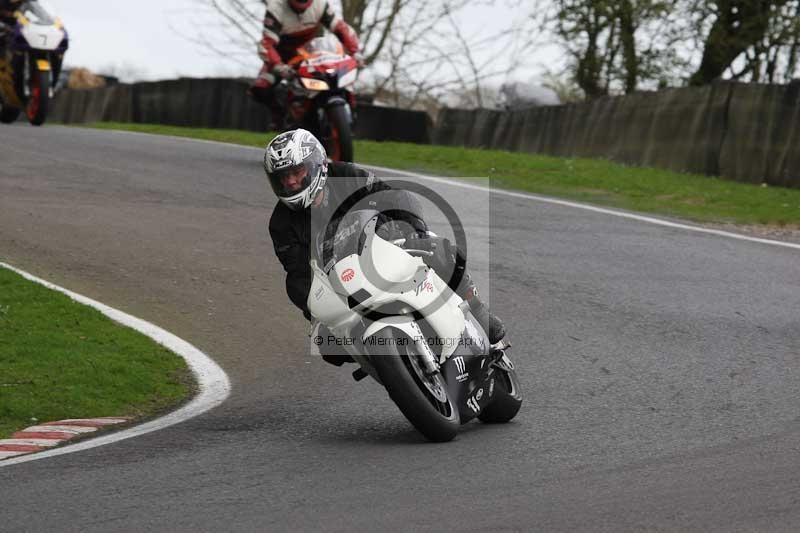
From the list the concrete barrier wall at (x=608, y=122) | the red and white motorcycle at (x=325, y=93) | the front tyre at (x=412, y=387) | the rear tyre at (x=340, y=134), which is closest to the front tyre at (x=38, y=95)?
the red and white motorcycle at (x=325, y=93)

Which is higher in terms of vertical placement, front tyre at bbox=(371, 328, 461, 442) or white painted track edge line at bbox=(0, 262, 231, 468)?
front tyre at bbox=(371, 328, 461, 442)

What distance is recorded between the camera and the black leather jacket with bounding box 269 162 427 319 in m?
6.19

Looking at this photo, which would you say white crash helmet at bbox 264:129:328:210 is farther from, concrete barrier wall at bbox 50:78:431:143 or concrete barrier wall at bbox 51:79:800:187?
concrete barrier wall at bbox 50:78:431:143

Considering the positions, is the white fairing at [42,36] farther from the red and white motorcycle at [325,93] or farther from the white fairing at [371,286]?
the white fairing at [371,286]

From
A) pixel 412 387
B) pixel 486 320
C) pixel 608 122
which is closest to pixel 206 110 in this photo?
pixel 608 122

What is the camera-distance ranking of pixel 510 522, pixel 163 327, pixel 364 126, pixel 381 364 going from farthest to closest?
pixel 364 126, pixel 163 327, pixel 381 364, pixel 510 522

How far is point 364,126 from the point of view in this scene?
84.9 feet

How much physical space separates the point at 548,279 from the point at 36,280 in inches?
152

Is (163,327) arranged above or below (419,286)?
below

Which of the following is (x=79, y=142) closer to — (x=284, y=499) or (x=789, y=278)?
(x=789, y=278)

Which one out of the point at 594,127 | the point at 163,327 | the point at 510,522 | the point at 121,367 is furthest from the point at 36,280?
the point at 594,127

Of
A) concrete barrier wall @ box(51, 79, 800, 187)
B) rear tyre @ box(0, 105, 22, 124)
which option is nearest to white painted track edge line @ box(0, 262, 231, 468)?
concrete barrier wall @ box(51, 79, 800, 187)

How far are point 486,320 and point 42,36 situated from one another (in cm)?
1337

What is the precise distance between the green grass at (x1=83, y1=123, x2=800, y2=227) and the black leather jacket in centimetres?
796
